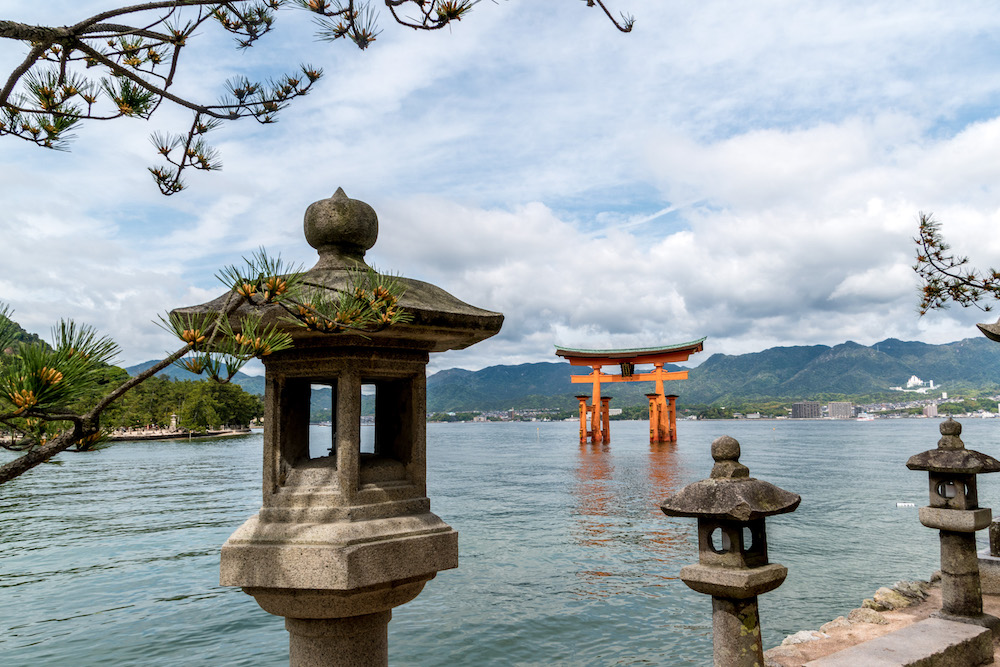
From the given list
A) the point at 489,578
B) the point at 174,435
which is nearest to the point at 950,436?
the point at 489,578

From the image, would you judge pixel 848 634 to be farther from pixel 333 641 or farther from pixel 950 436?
pixel 333 641

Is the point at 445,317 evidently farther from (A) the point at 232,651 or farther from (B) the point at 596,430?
(B) the point at 596,430

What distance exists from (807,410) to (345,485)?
18546 centimetres

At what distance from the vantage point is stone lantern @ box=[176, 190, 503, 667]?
2.70m

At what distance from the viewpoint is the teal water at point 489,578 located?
8.49 metres

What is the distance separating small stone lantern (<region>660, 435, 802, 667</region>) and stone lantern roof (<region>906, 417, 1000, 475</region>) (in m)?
2.69

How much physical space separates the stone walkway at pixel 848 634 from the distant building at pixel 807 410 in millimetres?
176596

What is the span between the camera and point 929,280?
6566 mm

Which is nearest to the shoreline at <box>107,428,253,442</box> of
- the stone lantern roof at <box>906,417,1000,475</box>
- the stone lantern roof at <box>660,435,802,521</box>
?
the stone lantern roof at <box>906,417,1000,475</box>

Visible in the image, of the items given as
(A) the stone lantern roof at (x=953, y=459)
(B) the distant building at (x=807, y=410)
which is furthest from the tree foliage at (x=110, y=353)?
(B) the distant building at (x=807, y=410)

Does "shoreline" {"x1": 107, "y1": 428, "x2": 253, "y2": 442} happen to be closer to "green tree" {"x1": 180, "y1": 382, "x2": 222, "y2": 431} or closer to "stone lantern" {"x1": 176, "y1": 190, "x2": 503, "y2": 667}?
"green tree" {"x1": 180, "y1": 382, "x2": 222, "y2": 431}

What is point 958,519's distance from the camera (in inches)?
204

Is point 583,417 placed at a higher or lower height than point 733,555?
lower

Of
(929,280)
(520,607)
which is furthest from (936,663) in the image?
(520,607)
